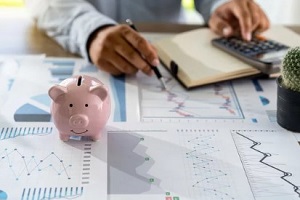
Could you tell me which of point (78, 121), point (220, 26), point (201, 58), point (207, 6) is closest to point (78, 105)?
point (78, 121)

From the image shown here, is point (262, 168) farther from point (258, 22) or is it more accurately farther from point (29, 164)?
point (258, 22)

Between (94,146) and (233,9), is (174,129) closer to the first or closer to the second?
(94,146)

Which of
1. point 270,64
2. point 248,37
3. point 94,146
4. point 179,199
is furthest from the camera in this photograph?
point 248,37

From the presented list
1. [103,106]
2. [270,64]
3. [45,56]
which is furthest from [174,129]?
[45,56]

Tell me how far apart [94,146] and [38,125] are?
0.34ft

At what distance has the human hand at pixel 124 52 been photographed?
36.7 inches

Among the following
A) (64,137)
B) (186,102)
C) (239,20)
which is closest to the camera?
(64,137)

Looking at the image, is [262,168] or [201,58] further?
[201,58]

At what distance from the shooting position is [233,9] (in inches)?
44.3

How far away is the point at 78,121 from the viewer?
698mm

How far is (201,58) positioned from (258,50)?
0.11 meters

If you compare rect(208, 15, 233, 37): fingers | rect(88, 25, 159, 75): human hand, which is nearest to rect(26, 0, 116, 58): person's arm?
rect(88, 25, 159, 75): human hand

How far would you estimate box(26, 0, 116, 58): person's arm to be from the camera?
102cm

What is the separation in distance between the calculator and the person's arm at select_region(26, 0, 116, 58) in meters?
0.24
